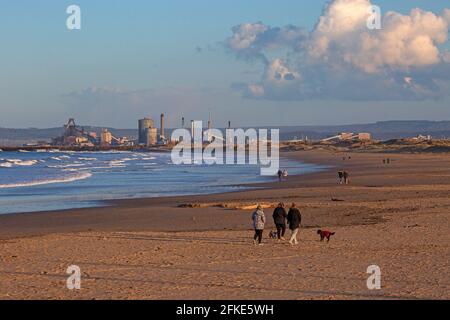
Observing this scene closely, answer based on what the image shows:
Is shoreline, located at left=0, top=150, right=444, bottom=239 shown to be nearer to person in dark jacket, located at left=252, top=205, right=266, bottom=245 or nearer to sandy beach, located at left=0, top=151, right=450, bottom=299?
sandy beach, located at left=0, top=151, right=450, bottom=299

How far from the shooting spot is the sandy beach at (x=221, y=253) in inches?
487

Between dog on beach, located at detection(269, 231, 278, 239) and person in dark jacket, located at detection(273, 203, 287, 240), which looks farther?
dog on beach, located at detection(269, 231, 278, 239)

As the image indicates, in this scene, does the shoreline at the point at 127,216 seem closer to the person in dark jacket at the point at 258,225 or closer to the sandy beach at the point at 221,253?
the sandy beach at the point at 221,253

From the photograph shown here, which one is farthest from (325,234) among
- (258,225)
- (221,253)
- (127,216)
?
(127,216)

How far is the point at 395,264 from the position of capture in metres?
14.6

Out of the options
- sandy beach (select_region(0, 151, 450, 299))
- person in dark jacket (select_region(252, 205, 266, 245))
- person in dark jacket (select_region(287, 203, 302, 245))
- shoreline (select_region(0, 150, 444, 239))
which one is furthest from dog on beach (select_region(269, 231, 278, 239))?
shoreline (select_region(0, 150, 444, 239))

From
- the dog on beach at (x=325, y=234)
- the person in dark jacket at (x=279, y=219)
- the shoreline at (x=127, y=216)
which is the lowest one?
the shoreline at (x=127, y=216)

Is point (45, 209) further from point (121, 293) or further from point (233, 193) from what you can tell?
point (121, 293)

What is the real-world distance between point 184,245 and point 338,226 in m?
5.40

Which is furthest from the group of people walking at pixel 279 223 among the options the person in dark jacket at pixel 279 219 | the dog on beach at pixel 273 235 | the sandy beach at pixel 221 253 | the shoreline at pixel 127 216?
the shoreline at pixel 127 216

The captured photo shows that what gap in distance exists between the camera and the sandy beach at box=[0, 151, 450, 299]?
12.4 metres

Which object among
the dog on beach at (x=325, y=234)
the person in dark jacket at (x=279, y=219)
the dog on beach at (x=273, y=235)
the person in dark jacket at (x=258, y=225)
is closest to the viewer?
the person in dark jacket at (x=258, y=225)

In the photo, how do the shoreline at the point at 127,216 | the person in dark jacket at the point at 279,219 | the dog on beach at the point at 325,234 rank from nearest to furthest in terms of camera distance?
the dog on beach at the point at 325,234 < the person in dark jacket at the point at 279,219 < the shoreline at the point at 127,216

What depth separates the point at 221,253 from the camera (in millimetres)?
16500
